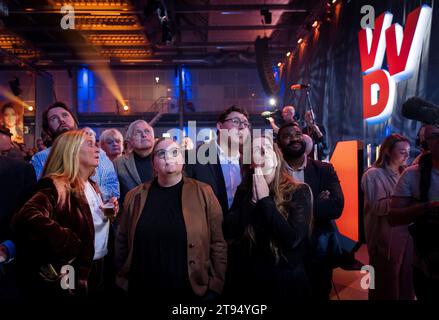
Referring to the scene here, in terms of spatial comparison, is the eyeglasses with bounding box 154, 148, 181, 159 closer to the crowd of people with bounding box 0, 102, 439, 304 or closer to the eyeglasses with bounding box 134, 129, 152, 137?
the crowd of people with bounding box 0, 102, 439, 304

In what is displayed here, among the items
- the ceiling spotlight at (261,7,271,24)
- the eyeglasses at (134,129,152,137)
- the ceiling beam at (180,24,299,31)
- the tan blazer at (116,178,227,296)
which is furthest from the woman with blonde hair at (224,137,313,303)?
the ceiling beam at (180,24,299,31)

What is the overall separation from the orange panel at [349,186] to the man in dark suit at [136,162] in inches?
123

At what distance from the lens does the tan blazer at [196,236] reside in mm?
2061

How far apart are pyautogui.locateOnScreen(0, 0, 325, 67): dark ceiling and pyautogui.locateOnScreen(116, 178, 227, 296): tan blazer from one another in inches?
244

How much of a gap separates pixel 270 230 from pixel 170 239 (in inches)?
23.1

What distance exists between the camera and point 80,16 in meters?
8.38

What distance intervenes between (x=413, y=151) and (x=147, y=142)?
2886 millimetres

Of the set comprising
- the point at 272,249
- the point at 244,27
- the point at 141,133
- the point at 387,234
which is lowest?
the point at 387,234

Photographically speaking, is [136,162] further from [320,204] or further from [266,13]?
[266,13]

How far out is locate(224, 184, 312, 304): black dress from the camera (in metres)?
1.85

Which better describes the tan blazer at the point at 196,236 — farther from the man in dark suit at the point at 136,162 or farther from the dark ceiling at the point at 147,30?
the dark ceiling at the point at 147,30

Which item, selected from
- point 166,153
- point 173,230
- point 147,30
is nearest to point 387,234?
point 173,230

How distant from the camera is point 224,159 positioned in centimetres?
274

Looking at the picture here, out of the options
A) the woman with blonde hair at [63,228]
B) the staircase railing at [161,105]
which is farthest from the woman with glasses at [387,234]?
the staircase railing at [161,105]
